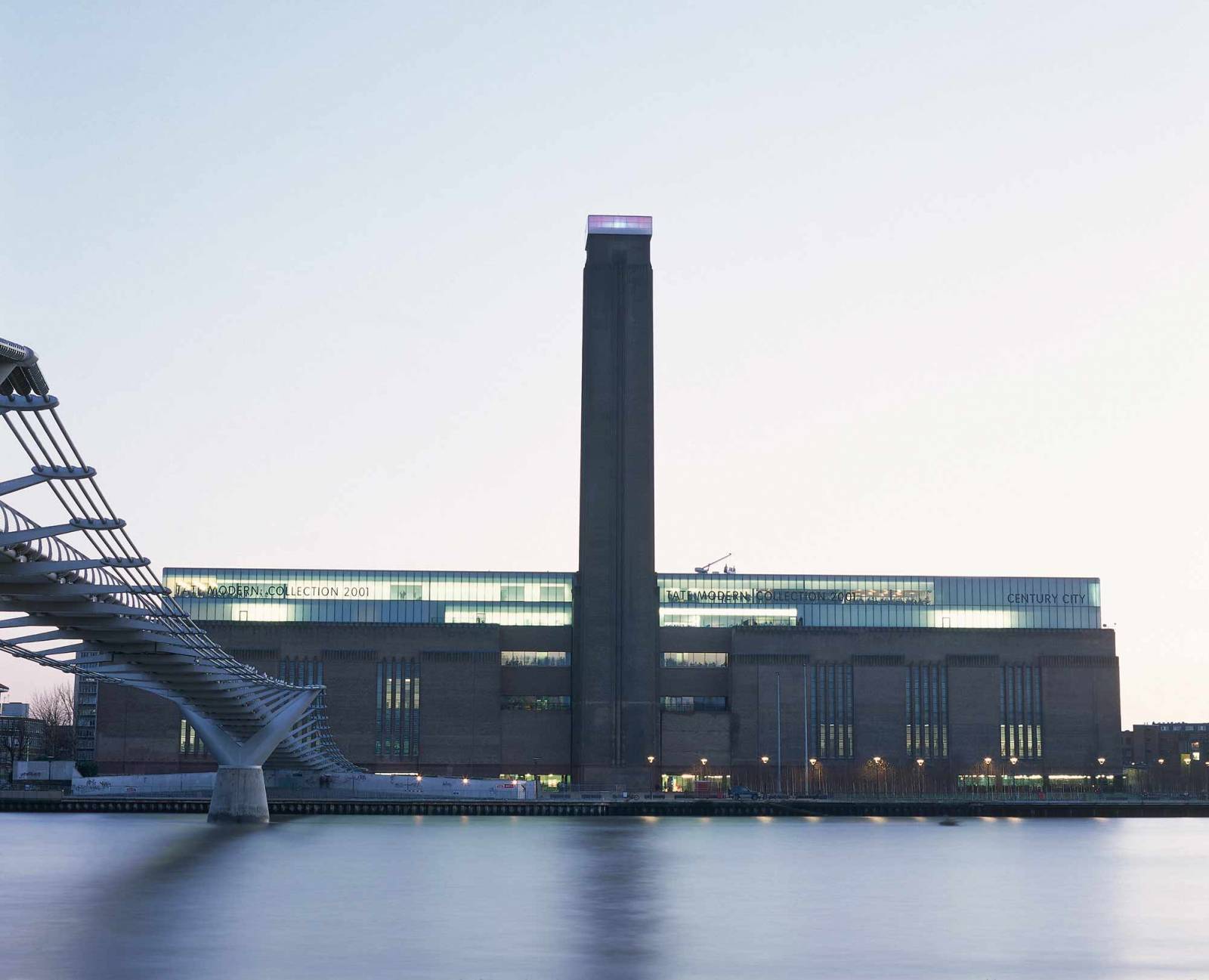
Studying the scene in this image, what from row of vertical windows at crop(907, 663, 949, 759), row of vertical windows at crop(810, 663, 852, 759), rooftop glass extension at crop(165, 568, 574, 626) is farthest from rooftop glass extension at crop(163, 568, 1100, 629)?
row of vertical windows at crop(810, 663, 852, 759)

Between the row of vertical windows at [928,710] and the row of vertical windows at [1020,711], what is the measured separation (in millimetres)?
4852

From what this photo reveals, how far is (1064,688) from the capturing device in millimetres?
139375

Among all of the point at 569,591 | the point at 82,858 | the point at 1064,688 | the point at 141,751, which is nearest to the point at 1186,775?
the point at 1064,688

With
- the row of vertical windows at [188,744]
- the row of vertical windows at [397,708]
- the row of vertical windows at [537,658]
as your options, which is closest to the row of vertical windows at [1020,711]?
the row of vertical windows at [537,658]

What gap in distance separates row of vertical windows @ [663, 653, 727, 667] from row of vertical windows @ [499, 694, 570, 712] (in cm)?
916

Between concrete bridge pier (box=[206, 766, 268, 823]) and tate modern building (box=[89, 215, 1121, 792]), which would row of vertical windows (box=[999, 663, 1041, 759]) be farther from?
concrete bridge pier (box=[206, 766, 268, 823])

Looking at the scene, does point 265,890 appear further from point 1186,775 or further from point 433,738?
point 1186,775

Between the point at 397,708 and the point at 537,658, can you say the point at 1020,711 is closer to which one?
the point at 537,658

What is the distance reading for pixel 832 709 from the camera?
451 ft

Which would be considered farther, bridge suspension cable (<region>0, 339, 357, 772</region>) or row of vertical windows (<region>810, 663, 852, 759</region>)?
row of vertical windows (<region>810, 663, 852, 759</region>)

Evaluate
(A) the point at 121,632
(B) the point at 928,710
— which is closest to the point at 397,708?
(B) the point at 928,710

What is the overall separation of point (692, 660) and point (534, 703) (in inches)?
544

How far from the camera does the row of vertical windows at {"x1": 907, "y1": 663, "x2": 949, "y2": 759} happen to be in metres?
138

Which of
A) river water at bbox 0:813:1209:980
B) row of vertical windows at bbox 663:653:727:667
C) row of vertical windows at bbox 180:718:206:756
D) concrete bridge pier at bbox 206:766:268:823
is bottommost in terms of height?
river water at bbox 0:813:1209:980
